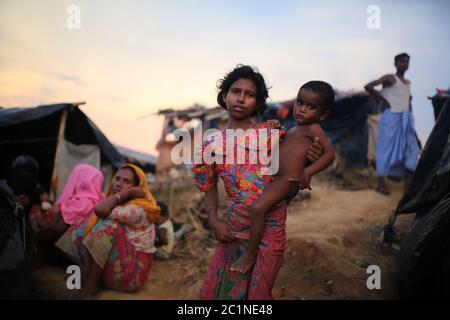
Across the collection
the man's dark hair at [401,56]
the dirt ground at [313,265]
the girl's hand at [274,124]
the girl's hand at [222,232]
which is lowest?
the dirt ground at [313,265]

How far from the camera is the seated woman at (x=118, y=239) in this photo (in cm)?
348

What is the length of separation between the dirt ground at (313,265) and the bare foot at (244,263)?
1.70 metres

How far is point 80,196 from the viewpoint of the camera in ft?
14.4

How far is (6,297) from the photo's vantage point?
2961mm

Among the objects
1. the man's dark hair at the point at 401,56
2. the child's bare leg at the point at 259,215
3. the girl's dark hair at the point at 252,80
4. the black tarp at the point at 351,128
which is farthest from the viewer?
the black tarp at the point at 351,128

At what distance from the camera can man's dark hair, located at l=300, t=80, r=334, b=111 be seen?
1.98 m

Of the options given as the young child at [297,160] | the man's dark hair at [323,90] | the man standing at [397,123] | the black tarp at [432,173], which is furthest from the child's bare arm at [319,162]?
the man standing at [397,123]

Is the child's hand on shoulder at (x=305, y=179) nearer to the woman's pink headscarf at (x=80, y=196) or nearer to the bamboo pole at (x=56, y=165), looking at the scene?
the woman's pink headscarf at (x=80, y=196)

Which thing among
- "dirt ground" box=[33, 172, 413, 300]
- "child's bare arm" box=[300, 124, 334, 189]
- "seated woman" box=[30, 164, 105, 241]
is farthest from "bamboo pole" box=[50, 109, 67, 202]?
"child's bare arm" box=[300, 124, 334, 189]

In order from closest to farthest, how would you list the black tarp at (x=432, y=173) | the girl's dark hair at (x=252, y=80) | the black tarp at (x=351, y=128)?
the girl's dark hair at (x=252, y=80), the black tarp at (x=432, y=173), the black tarp at (x=351, y=128)

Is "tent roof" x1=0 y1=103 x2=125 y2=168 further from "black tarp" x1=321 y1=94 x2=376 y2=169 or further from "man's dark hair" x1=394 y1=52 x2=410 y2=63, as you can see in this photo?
"black tarp" x1=321 y1=94 x2=376 y2=169

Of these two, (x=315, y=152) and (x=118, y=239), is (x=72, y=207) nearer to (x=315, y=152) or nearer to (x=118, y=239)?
(x=118, y=239)

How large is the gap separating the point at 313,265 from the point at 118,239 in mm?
2104

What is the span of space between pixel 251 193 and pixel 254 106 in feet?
1.75
